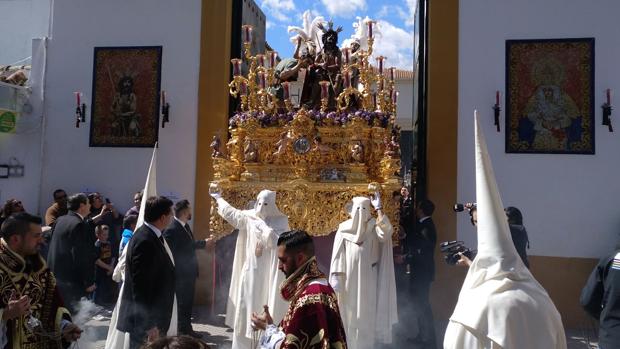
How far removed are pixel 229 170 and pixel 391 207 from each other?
2341 mm

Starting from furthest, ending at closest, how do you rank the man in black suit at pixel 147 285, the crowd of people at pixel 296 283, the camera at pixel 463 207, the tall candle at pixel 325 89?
the tall candle at pixel 325 89 < the camera at pixel 463 207 < the man in black suit at pixel 147 285 < the crowd of people at pixel 296 283

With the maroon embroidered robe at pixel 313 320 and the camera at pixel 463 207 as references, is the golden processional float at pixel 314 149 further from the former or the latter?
the maroon embroidered robe at pixel 313 320

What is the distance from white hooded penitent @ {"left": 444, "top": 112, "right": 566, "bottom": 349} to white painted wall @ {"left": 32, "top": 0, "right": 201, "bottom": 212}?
20.7 ft

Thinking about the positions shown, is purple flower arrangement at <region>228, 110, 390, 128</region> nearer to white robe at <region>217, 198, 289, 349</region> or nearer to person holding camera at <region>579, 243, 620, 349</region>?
white robe at <region>217, 198, 289, 349</region>

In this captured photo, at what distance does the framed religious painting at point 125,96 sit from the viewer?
9.14m

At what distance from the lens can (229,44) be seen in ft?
29.7

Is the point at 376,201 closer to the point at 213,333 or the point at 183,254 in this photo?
the point at 183,254

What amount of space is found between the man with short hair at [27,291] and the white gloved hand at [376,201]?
152 inches

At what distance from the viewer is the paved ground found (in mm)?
6598

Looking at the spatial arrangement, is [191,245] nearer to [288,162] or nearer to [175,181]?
[288,162]

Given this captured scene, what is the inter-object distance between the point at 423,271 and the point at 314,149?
2173mm

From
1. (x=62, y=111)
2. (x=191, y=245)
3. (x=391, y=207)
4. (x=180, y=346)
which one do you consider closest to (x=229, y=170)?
(x=191, y=245)

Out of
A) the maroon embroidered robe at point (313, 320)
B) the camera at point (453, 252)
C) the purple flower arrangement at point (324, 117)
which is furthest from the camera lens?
the purple flower arrangement at point (324, 117)

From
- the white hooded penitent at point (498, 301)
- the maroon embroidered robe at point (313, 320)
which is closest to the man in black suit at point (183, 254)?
the maroon embroidered robe at point (313, 320)
